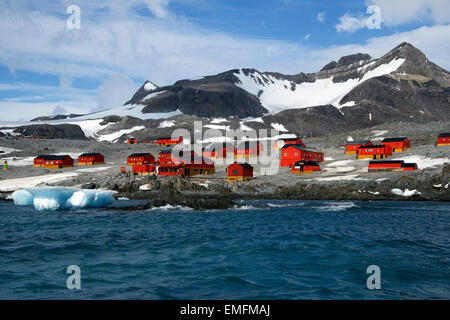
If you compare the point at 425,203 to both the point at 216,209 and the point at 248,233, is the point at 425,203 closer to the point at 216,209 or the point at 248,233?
the point at 216,209

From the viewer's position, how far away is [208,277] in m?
16.5

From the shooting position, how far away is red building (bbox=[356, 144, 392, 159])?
86.4 metres

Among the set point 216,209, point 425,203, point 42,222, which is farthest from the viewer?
point 425,203

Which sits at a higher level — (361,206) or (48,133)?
(48,133)

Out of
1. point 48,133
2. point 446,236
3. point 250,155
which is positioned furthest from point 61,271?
point 48,133

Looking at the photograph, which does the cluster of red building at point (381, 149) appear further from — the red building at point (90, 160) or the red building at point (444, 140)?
the red building at point (90, 160)

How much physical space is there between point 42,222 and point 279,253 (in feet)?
74.1

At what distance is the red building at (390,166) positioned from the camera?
67688mm

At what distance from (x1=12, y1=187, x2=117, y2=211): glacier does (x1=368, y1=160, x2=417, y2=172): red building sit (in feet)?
151

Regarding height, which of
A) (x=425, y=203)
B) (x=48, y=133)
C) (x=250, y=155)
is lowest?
(x=425, y=203)

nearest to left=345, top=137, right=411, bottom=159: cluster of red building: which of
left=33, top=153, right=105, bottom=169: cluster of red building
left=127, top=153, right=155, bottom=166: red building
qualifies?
left=127, top=153, right=155, bottom=166: red building

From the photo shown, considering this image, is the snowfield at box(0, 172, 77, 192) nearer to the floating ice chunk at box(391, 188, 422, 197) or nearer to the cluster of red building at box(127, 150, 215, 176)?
the cluster of red building at box(127, 150, 215, 176)

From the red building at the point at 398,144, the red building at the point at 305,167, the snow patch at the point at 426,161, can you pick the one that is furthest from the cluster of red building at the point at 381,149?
the red building at the point at 305,167

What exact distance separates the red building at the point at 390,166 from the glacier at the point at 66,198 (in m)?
45.9
